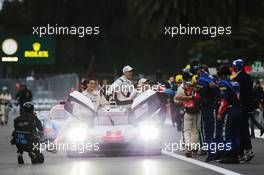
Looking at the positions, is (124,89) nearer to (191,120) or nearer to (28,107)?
(191,120)

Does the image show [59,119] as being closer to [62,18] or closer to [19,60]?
[19,60]

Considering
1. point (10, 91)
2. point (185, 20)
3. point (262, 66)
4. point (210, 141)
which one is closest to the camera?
point (210, 141)

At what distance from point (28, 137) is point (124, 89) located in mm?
3117

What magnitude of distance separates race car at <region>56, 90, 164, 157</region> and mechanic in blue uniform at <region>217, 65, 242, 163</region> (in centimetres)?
246

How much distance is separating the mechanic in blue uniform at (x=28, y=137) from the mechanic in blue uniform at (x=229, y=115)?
347cm

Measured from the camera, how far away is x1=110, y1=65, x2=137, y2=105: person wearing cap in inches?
950

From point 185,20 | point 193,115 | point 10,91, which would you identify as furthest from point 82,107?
point 10,91

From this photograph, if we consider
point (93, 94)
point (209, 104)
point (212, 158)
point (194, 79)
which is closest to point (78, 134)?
point (93, 94)

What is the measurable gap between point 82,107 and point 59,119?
732 centimetres

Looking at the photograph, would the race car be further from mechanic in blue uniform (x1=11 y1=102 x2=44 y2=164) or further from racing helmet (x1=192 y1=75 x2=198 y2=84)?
mechanic in blue uniform (x1=11 y1=102 x2=44 y2=164)

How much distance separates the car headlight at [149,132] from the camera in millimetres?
23609

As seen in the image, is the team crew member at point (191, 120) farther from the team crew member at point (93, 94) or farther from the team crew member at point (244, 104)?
the team crew member at point (93, 94)

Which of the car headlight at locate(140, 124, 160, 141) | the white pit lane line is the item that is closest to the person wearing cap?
the car headlight at locate(140, 124, 160, 141)

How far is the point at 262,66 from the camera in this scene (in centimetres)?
5225
